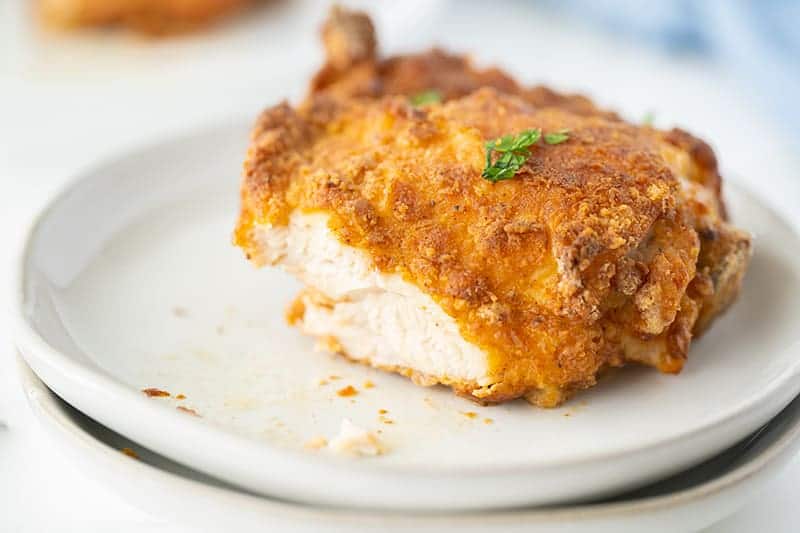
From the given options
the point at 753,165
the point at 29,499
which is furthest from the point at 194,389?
the point at 753,165

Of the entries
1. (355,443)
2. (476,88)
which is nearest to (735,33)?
(476,88)

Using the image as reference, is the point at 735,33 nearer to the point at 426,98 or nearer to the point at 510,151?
the point at 426,98

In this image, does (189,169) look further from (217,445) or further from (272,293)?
(217,445)

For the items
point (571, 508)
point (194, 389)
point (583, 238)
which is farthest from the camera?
point (194, 389)

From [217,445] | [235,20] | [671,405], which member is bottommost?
[235,20]

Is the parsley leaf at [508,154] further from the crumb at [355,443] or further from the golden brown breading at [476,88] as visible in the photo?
the crumb at [355,443]

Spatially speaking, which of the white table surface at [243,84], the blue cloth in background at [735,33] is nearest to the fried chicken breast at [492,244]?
the white table surface at [243,84]
